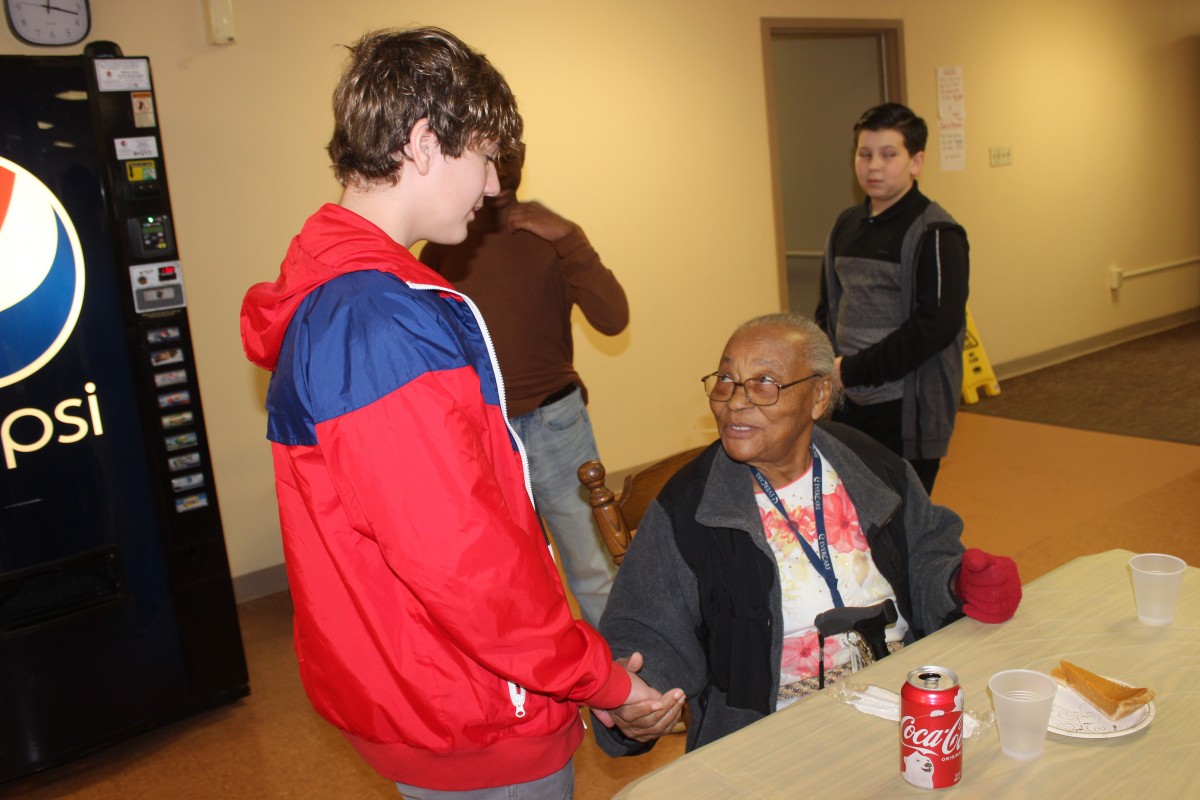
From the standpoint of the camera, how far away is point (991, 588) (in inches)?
60.4

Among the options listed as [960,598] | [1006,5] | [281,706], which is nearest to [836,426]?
[960,598]

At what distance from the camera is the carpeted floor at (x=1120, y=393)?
5.31 metres

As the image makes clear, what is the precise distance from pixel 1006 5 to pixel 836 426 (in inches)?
221

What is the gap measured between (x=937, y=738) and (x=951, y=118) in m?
5.74

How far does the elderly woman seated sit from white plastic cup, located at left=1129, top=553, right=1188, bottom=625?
170 millimetres

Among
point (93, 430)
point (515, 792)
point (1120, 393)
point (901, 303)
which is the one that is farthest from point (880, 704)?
point (1120, 393)

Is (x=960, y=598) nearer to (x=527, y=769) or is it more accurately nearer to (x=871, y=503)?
(x=871, y=503)

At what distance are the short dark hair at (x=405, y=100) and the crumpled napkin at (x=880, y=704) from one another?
87 centimetres

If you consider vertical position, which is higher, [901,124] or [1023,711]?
[901,124]

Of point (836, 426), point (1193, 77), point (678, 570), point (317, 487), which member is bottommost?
point (678, 570)

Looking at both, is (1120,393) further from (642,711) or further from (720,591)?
(642,711)

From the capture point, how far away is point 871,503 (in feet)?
5.72

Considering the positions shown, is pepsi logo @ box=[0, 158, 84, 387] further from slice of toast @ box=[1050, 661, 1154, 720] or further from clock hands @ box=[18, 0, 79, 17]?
slice of toast @ box=[1050, 661, 1154, 720]

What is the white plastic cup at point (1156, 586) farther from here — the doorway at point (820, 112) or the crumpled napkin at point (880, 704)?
the doorway at point (820, 112)
